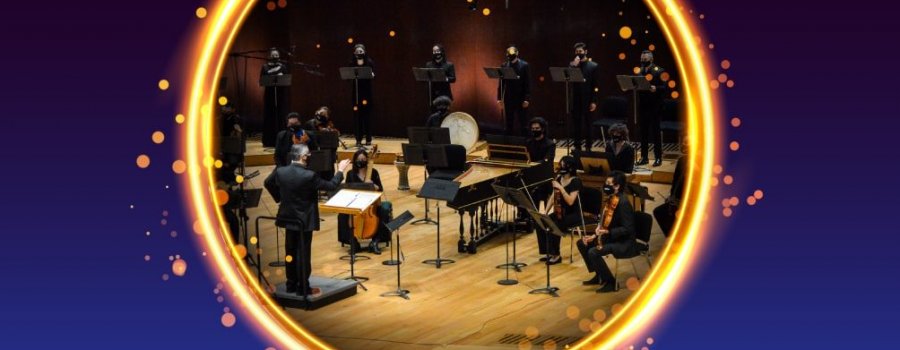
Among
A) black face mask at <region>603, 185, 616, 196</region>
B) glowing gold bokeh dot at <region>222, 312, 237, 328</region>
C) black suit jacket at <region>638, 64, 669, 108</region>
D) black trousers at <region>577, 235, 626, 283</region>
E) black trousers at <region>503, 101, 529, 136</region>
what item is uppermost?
black suit jacket at <region>638, 64, 669, 108</region>

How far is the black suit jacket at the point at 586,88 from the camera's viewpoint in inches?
617

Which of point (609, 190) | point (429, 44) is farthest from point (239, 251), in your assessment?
point (429, 44)

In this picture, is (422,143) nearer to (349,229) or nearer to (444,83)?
(349,229)

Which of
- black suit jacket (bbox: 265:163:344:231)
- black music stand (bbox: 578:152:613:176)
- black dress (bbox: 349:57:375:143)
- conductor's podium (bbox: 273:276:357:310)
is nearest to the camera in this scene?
black suit jacket (bbox: 265:163:344:231)

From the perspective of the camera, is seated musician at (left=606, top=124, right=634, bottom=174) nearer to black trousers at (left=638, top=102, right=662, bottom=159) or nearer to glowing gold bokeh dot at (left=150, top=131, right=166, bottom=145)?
black trousers at (left=638, top=102, right=662, bottom=159)

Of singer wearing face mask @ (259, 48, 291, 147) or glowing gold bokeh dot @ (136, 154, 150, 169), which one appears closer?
glowing gold bokeh dot @ (136, 154, 150, 169)

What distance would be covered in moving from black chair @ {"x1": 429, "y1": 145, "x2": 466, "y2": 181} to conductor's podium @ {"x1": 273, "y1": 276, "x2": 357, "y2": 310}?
2568 millimetres

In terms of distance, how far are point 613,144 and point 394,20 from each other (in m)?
7.51

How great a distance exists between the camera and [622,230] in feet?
34.6

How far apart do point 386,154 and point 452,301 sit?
773 cm

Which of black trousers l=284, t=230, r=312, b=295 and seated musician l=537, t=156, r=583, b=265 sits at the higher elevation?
seated musician l=537, t=156, r=583, b=265

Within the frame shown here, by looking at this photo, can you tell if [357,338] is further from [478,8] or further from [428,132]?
[478,8]

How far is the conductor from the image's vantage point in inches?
394

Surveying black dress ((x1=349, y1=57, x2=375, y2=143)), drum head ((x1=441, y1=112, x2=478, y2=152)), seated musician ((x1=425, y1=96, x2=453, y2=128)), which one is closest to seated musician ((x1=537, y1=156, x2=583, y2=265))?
seated musician ((x1=425, y1=96, x2=453, y2=128))
